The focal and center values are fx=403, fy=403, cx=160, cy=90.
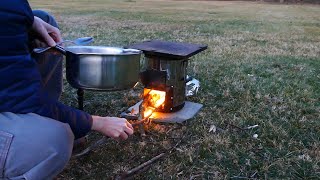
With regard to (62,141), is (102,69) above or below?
above

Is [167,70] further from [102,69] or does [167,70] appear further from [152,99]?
[102,69]

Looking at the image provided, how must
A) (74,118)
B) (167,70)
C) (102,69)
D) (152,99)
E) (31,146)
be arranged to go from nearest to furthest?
(31,146) < (74,118) < (102,69) < (167,70) < (152,99)

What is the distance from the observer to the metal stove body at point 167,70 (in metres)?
2.57

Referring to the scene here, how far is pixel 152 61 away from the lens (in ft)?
8.63

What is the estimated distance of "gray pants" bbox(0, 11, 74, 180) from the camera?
4.16ft

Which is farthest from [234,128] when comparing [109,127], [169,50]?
[109,127]

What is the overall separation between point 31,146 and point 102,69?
0.80 m

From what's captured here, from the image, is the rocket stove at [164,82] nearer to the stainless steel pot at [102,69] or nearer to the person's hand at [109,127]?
the stainless steel pot at [102,69]

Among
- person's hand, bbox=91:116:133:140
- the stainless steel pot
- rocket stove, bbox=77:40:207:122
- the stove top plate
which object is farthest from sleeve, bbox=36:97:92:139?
the stove top plate

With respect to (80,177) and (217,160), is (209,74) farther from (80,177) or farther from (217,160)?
(80,177)

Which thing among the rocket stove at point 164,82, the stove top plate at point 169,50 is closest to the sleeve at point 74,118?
the rocket stove at point 164,82

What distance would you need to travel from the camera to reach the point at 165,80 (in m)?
2.63

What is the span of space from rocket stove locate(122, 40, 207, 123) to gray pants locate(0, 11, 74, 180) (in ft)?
3.85

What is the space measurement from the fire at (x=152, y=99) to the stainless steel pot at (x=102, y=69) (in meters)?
0.58
